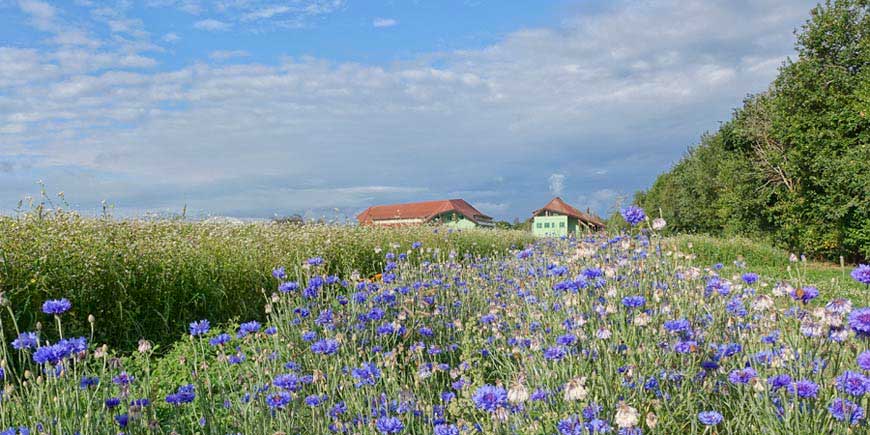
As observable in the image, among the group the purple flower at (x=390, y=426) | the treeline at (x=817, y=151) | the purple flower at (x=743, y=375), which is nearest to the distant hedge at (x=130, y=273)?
the purple flower at (x=390, y=426)

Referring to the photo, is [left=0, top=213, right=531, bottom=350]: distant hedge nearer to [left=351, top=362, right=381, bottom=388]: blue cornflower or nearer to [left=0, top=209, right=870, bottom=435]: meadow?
[left=0, top=209, right=870, bottom=435]: meadow

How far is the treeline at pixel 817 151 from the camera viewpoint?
51.8 ft

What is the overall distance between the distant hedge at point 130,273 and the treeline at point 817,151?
458 inches

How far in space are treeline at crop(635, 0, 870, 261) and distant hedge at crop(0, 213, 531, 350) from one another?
458 inches

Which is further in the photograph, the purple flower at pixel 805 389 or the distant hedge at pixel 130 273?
the distant hedge at pixel 130 273

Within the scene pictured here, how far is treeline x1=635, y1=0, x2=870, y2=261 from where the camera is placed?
15781 millimetres

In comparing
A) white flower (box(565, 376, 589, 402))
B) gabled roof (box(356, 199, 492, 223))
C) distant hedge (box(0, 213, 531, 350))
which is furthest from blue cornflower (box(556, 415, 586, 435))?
gabled roof (box(356, 199, 492, 223))

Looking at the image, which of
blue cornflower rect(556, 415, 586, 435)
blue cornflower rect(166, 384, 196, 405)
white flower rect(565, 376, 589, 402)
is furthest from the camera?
blue cornflower rect(166, 384, 196, 405)

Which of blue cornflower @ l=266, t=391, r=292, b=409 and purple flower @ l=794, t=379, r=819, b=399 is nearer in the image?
purple flower @ l=794, t=379, r=819, b=399

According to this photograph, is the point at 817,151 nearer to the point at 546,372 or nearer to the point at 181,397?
the point at 546,372

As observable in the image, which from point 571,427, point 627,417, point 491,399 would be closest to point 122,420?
point 491,399

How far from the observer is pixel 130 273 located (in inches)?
217

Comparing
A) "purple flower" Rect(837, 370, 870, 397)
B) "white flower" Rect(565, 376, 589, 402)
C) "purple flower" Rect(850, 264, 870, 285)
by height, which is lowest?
"purple flower" Rect(837, 370, 870, 397)

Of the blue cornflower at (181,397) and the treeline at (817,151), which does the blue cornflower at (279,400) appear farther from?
the treeline at (817,151)
